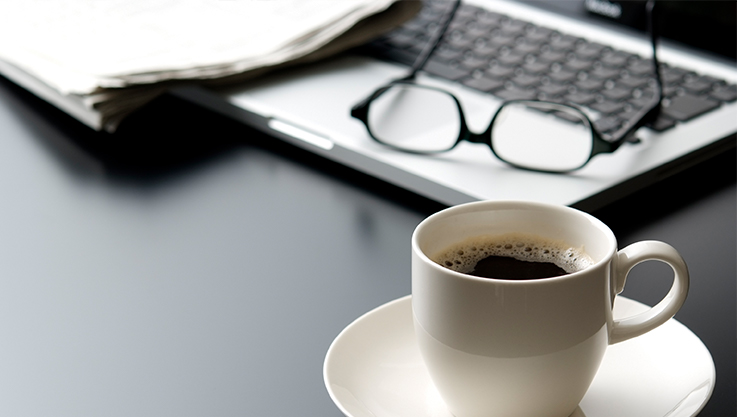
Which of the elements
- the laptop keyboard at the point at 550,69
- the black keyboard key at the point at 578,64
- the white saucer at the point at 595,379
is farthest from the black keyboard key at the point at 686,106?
the white saucer at the point at 595,379

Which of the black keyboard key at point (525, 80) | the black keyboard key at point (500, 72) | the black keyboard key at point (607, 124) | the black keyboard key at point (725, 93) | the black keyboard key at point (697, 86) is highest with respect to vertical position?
the black keyboard key at point (500, 72)

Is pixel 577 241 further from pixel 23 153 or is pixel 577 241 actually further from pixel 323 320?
pixel 23 153

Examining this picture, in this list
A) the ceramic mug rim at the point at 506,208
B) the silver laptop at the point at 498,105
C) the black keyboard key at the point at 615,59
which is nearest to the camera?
the ceramic mug rim at the point at 506,208

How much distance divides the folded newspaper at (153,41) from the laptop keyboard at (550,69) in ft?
0.20

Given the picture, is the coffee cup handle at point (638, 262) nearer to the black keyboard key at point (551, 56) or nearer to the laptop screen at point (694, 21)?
the black keyboard key at point (551, 56)

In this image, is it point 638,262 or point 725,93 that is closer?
point 638,262

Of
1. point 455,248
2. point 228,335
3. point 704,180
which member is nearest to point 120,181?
→ point 228,335

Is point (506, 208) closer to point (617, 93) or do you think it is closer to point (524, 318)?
point (524, 318)

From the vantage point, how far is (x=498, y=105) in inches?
29.0

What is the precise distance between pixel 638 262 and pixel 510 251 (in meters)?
0.07

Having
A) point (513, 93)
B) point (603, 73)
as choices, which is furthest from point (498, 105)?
point (603, 73)

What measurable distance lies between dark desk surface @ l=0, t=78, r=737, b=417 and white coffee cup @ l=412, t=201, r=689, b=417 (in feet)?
0.26

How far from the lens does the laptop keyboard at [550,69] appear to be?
717 mm

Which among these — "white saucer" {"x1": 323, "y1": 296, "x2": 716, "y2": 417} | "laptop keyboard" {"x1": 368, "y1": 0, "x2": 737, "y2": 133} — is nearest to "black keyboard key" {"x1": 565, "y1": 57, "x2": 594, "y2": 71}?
"laptop keyboard" {"x1": 368, "y1": 0, "x2": 737, "y2": 133}
